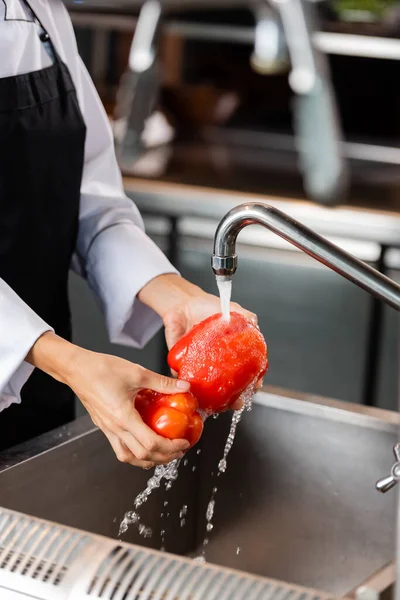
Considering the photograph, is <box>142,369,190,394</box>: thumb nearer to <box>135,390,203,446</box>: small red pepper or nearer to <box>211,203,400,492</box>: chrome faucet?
<box>135,390,203,446</box>: small red pepper

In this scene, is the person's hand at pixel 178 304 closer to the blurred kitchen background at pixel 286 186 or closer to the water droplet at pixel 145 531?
the water droplet at pixel 145 531

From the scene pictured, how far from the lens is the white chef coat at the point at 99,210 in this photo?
1130mm

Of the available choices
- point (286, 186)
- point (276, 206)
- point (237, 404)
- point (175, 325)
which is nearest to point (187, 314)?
point (175, 325)

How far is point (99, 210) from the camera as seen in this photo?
1.26 m

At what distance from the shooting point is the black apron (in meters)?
1.14

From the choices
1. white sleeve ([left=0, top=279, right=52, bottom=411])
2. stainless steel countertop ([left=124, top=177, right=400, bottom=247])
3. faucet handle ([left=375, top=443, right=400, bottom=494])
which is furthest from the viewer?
stainless steel countertop ([left=124, top=177, right=400, bottom=247])

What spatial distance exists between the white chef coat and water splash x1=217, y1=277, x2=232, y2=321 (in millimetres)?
308

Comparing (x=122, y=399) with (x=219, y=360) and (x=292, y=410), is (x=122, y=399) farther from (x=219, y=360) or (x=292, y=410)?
(x=292, y=410)

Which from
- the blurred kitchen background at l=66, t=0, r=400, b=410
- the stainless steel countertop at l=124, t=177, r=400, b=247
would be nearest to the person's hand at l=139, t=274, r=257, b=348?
the blurred kitchen background at l=66, t=0, r=400, b=410

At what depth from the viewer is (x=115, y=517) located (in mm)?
1155

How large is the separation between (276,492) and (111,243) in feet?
1.28

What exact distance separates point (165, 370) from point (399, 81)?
46.3 inches

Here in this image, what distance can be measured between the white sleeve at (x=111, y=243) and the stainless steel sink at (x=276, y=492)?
0.51ft

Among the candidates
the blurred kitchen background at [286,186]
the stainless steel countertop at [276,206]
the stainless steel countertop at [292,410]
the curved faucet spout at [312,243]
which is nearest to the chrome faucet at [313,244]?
the curved faucet spout at [312,243]
